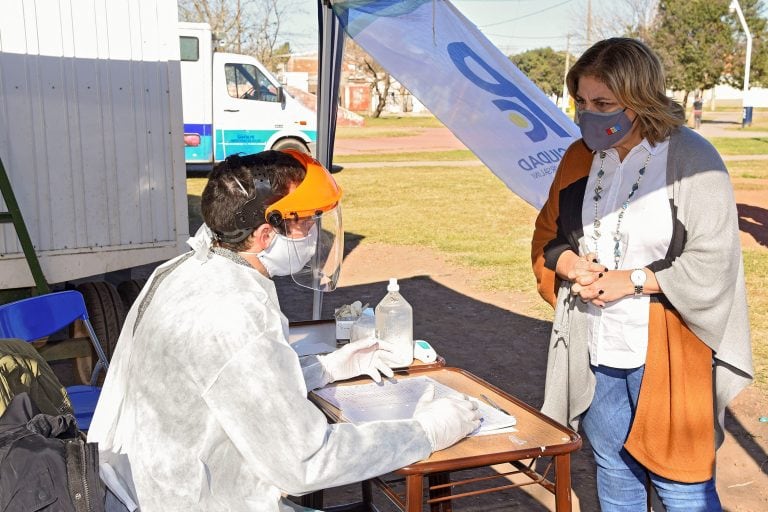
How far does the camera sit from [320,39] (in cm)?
487

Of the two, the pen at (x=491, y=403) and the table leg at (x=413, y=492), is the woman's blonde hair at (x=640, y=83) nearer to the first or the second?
the pen at (x=491, y=403)

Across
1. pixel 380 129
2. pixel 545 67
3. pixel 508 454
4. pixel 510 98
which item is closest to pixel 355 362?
pixel 508 454

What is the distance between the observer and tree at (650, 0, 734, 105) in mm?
44969

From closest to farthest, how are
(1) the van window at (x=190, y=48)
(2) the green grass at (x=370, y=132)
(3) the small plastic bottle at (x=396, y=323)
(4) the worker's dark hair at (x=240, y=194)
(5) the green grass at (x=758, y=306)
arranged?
(4) the worker's dark hair at (x=240, y=194) < (3) the small plastic bottle at (x=396, y=323) < (5) the green grass at (x=758, y=306) < (1) the van window at (x=190, y=48) < (2) the green grass at (x=370, y=132)

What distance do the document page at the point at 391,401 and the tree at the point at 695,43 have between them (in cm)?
4543

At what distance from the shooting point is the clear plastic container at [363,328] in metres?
3.06

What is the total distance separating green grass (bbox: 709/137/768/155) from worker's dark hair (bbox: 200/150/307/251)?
23447mm

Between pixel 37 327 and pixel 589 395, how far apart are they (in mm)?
→ 2521

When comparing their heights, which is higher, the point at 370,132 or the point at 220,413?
the point at 220,413

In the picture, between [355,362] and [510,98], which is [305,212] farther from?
[510,98]

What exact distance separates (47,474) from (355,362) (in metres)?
1.19

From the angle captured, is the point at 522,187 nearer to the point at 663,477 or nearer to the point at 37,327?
the point at 663,477

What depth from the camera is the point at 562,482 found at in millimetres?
2297

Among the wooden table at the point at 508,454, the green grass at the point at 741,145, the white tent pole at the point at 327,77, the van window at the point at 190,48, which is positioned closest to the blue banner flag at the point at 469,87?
the white tent pole at the point at 327,77
